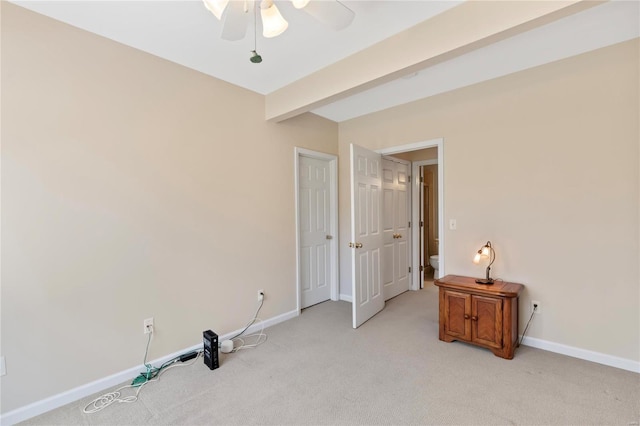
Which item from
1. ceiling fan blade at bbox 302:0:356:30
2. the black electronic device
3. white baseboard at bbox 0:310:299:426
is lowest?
white baseboard at bbox 0:310:299:426

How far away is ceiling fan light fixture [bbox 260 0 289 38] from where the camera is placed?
1.55m

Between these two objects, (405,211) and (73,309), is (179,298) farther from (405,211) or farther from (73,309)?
(405,211)

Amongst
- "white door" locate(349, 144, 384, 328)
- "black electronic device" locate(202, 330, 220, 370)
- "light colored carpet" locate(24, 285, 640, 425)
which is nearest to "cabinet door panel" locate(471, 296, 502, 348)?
"light colored carpet" locate(24, 285, 640, 425)

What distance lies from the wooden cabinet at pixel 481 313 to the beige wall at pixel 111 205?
6.50ft

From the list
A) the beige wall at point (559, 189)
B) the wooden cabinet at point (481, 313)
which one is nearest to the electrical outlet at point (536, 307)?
the beige wall at point (559, 189)

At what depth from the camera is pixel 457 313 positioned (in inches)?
108

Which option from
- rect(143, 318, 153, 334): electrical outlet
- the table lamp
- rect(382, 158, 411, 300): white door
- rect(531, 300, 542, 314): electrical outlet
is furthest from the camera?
rect(382, 158, 411, 300): white door

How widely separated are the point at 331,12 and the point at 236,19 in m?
0.50

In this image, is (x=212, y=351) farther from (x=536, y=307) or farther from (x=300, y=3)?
(x=536, y=307)

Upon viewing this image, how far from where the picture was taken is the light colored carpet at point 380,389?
1827 millimetres

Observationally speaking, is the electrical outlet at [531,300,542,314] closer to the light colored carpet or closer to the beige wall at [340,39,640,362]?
the beige wall at [340,39,640,362]

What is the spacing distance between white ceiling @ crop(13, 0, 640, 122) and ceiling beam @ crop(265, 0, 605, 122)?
0.21 ft

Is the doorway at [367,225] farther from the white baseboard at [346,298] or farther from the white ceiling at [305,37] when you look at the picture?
the white ceiling at [305,37]

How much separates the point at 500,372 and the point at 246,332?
232cm
